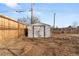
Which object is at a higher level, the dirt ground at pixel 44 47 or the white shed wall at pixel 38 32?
the white shed wall at pixel 38 32

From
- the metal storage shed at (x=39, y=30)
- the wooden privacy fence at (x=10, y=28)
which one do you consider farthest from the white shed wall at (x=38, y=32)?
the wooden privacy fence at (x=10, y=28)

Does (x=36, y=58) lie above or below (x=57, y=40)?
below

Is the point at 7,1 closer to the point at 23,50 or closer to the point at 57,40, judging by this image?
the point at 23,50

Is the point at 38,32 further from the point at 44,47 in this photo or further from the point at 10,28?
the point at 10,28

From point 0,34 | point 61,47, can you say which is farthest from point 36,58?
point 0,34

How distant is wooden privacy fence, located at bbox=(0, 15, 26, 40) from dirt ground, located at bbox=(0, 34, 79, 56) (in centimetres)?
8

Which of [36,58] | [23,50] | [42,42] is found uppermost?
[42,42]

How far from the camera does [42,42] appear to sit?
1496 mm

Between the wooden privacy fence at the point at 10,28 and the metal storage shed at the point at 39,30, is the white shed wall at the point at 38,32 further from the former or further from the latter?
the wooden privacy fence at the point at 10,28

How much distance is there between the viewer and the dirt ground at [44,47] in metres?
1.49

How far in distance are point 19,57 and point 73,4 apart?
99 centimetres

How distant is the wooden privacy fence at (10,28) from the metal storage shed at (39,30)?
0.34ft

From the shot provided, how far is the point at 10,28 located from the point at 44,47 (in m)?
0.50

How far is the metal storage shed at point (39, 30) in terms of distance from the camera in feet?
4.76
